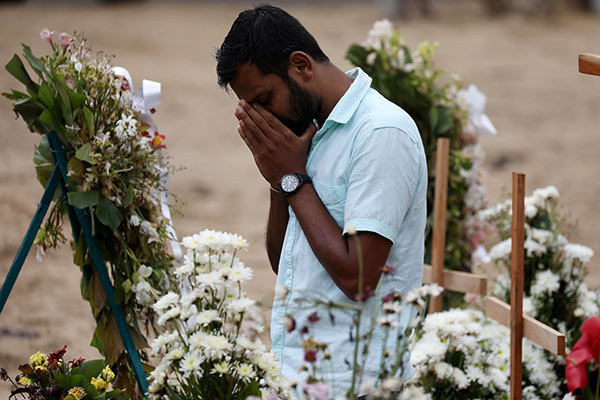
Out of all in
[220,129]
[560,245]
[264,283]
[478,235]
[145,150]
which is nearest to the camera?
[145,150]

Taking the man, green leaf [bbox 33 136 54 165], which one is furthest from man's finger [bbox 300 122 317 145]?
green leaf [bbox 33 136 54 165]

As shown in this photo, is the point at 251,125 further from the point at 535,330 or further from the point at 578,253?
the point at 578,253

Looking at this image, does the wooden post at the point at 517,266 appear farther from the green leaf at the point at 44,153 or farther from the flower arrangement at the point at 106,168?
the green leaf at the point at 44,153

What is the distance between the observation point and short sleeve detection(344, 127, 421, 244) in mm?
1546

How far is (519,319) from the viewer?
2312mm

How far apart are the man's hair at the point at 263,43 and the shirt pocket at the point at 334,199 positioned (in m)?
0.24

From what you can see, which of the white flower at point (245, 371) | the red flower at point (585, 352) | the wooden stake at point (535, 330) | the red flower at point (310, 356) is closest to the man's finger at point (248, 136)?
the white flower at point (245, 371)

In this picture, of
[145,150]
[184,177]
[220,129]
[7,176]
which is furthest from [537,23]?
[145,150]

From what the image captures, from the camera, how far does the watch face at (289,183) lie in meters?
1.63

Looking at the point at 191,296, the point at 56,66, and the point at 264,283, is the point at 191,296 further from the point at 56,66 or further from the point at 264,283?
the point at 264,283

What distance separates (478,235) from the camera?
3.44 meters

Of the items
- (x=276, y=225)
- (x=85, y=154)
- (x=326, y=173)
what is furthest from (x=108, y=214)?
(x=326, y=173)

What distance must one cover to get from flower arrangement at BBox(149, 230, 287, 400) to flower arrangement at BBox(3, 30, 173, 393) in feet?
2.29

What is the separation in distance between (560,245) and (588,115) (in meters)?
6.99
